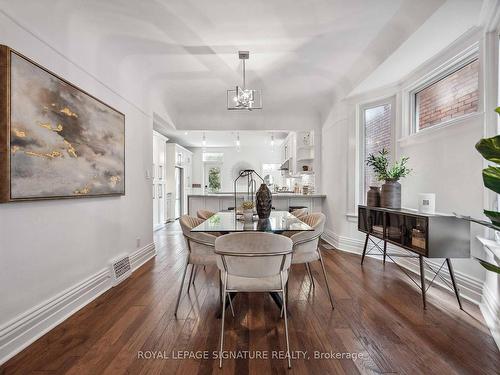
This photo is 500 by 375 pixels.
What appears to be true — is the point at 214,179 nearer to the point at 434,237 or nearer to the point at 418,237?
the point at 418,237

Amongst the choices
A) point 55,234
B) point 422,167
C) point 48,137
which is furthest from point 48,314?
point 422,167

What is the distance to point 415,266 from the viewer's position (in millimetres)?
3281

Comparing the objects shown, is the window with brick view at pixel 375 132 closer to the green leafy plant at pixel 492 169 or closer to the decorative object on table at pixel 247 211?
the decorative object on table at pixel 247 211

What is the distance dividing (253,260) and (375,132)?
3440mm

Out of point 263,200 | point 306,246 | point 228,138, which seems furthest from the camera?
point 228,138

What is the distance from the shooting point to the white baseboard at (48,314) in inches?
66.7

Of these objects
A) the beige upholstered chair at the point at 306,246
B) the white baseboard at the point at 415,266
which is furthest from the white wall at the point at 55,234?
the white baseboard at the point at 415,266

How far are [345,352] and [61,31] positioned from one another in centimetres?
338

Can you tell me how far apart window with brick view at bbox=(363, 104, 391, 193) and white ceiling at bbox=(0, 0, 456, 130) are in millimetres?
599

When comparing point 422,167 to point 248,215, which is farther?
point 422,167

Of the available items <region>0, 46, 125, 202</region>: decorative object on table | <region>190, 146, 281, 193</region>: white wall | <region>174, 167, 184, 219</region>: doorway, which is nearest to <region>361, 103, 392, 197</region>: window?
<region>0, 46, 125, 202</region>: decorative object on table

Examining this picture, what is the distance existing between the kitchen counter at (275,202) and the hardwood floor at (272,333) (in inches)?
102

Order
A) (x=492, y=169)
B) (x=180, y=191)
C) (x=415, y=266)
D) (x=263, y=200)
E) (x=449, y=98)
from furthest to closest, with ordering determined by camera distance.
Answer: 1. (x=180, y=191)
2. (x=415, y=266)
3. (x=449, y=98)
4. (x=263, y=200)
5. (x=492, y=169)

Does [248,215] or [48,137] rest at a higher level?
[48,137]
